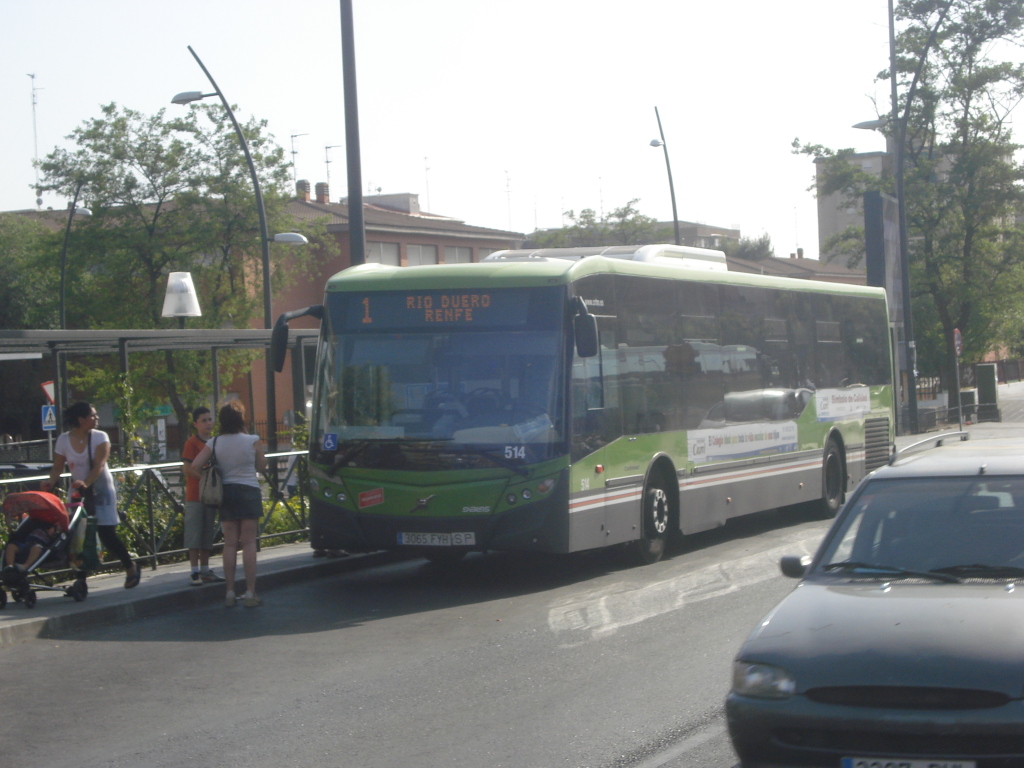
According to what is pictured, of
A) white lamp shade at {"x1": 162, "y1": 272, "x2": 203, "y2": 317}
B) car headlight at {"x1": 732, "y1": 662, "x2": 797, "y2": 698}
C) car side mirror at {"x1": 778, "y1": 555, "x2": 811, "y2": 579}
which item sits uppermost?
white lamp shade at {"x1": 162, "y1": 272, "x2": 203, "y2": 317}

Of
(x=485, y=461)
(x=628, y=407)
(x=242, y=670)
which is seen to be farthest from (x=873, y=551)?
(x=628, y=407)

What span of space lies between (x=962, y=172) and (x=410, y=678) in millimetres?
41625

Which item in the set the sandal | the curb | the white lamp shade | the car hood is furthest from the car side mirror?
the white lamp shade

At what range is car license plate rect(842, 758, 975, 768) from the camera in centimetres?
416

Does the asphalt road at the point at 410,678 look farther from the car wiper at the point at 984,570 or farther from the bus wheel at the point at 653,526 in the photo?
Result: the car wiper at the point at 984,570

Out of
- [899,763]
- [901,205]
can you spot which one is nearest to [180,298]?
[899,763]

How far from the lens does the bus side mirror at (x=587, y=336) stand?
10.7 metres

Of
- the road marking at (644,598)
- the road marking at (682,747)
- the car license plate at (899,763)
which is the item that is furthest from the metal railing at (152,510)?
the car license plate at (899,763)

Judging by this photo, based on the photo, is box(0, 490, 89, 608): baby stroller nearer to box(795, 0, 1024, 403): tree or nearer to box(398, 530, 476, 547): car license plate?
box(398, 530, 476, 547): car license plate

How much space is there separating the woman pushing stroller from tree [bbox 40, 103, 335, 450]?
107 feet

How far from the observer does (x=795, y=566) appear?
5.73 meters

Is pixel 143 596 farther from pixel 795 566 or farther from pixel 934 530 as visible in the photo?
pixel 934 530

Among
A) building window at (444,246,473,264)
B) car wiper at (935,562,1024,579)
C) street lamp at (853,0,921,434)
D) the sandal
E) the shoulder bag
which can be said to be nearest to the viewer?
car wiper at (935,562,1024,579)

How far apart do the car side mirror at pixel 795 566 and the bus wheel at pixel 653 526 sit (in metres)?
6.45
